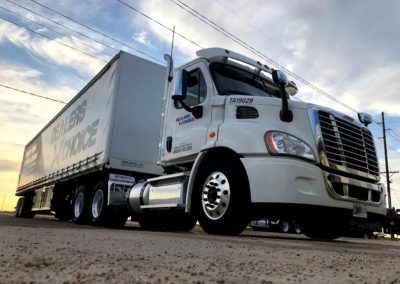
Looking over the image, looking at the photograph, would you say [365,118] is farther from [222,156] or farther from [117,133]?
[117,133]

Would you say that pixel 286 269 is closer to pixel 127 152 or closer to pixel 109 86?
pixel 127 152

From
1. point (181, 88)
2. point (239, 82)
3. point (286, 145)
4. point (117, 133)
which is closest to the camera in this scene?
point (286, 145)

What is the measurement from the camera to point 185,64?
726cm

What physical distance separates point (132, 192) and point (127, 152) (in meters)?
1.19

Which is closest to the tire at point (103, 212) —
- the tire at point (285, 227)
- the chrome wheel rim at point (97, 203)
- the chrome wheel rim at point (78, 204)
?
the chrome wheel rim at point (97, 203)

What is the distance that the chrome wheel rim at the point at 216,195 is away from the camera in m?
5.59

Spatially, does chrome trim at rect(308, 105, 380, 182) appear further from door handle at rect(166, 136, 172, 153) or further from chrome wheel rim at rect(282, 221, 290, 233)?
chrome wheel rim at rect(282, 221, 290, 233)

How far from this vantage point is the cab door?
6496 millimetres

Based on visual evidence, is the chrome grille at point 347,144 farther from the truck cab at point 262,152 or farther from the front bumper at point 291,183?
the front bumper at point 291,183

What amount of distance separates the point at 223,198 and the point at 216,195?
0.50 feet

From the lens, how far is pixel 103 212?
29.3 ft

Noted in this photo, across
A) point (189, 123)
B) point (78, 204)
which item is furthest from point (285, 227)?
point (189, 123)

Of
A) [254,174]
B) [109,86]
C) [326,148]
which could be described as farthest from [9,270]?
[109,86]

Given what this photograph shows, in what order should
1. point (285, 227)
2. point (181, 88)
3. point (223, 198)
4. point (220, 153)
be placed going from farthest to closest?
point (285, 227) → point (181, 88) → point (220, 153) → point (223, 198)
